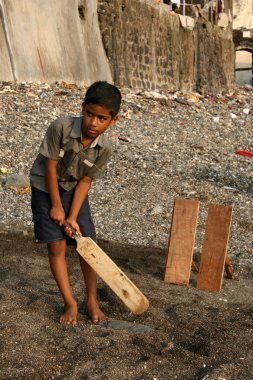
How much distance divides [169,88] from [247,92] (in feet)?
24.6

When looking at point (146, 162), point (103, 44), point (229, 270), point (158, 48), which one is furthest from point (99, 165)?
point (158, 48)

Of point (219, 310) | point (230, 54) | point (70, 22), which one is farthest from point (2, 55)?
point (230, 54)

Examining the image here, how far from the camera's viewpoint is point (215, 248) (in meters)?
5.23

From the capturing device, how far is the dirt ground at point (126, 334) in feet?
11.0

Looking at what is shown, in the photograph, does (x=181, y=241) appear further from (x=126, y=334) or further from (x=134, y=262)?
(x=126, y=334)

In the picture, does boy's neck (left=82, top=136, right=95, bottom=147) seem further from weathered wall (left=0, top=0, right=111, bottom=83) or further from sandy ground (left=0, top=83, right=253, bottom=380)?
weathered wall (left=0, top=0, right=111, bottom=83)

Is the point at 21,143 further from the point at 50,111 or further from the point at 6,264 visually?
the point at 6,264

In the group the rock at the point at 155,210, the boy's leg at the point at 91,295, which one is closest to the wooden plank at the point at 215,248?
the boy's leg at the point at 91,295

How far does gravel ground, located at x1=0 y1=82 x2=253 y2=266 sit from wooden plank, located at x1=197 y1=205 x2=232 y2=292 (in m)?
0.89

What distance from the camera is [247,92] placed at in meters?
27.2

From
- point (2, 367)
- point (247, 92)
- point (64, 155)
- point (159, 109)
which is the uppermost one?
point (64, 155)

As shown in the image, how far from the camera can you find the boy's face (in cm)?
382

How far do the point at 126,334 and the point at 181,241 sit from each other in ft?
5.15

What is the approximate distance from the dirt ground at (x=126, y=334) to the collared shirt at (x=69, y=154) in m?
0.78
